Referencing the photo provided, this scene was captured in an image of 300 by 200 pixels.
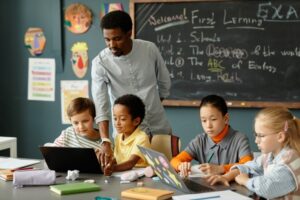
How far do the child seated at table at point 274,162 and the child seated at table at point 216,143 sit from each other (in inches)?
11.2

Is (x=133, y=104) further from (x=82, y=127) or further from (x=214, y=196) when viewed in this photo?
(x=214, y=196)

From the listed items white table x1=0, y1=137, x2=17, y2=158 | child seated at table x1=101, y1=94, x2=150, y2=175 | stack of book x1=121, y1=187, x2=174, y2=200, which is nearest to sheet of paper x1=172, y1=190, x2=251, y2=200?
stack of book x1=121, y1=187, x2=174, y2=200

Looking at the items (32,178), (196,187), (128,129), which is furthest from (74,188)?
(128,129)

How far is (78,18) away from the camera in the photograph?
4.41 meters

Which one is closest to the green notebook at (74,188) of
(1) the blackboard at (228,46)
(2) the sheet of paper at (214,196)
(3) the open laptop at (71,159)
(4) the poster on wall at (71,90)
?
(3) the open laptop at (71,159)

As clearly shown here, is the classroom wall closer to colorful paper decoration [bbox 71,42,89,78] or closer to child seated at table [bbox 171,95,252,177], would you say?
colorful paper decoration [bbox 71,42,89,78]

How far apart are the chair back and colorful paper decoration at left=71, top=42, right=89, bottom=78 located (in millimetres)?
1780

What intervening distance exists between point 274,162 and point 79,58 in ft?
8.85

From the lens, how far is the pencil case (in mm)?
2156

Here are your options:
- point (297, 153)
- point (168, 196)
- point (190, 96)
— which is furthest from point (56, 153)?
point (190, 96)

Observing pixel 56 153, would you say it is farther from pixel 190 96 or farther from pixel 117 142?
pixel 190 96

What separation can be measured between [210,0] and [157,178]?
2149mm

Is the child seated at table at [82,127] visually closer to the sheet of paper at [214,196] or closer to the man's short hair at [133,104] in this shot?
the man's short hair at [133,104]

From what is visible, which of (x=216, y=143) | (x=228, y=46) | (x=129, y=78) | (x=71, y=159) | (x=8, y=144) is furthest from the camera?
(x=228, y=46)
